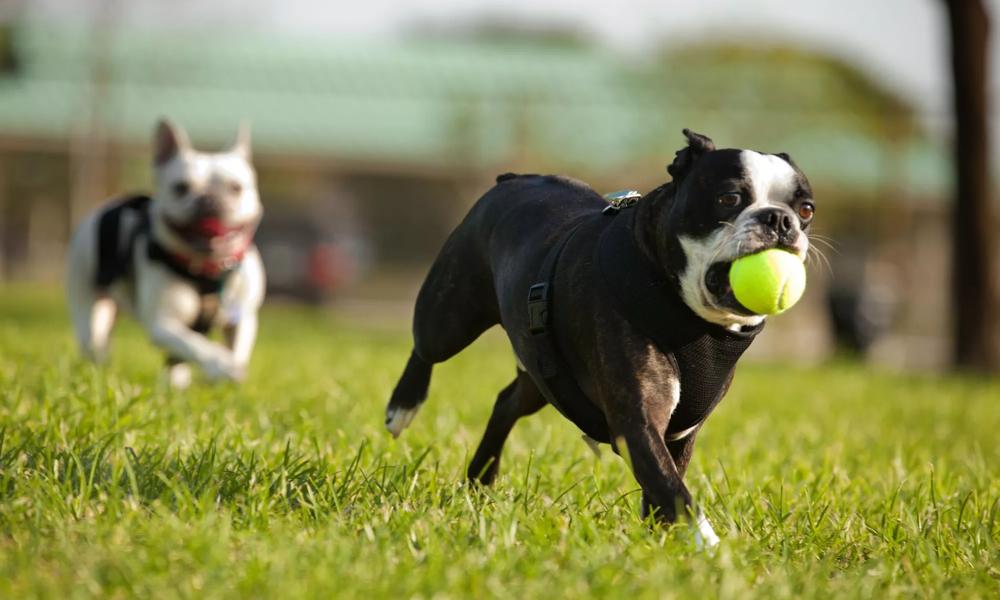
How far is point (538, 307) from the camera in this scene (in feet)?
12.8

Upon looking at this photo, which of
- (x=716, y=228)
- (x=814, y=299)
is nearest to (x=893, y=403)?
(x=716, y=228)

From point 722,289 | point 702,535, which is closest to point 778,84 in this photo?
point 722,289

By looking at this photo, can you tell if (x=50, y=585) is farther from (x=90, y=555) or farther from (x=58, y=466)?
(x=58, y=466)

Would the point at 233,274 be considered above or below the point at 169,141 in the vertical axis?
below

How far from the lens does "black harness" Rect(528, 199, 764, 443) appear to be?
11.9 feet

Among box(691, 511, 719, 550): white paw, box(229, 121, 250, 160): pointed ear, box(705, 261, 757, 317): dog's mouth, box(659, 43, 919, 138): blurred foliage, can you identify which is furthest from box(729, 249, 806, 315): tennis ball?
box(659, 43, 919, 138): blurred foliage

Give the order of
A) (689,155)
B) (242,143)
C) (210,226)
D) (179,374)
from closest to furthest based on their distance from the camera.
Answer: (689,155), (210,226), (179,374), (242,143)

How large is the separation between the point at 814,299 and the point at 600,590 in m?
18.1

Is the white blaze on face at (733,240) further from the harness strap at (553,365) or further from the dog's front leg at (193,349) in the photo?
the dog's front leg at (193,349)

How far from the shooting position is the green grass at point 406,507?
3.02 meters

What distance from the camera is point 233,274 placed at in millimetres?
7066

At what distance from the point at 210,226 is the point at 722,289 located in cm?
408

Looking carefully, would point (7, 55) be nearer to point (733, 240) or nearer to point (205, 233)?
point (205, 233)

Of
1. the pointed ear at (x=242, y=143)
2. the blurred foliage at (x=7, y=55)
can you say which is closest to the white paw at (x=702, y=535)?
the pointed ear at (x=242, y=143)
